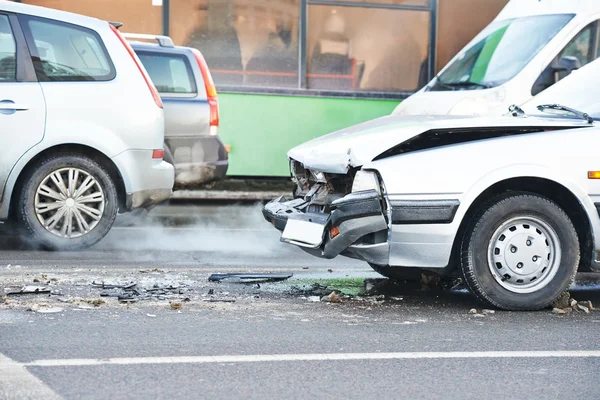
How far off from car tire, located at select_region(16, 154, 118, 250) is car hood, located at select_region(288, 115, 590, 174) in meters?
A: 2.42

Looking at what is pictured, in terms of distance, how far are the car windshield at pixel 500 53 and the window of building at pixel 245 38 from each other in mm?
2343

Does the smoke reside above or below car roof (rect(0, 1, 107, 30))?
below

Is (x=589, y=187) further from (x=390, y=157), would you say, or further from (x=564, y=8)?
(x=564, y=8)

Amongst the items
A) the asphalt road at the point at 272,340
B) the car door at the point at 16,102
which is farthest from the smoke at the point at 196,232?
the asphalt road at the point at 272,340

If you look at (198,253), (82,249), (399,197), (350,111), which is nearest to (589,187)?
(399,197)

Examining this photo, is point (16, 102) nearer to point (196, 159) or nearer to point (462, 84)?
point (196, 159)

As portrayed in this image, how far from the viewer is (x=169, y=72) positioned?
37.1 feet

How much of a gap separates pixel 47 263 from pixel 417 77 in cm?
799

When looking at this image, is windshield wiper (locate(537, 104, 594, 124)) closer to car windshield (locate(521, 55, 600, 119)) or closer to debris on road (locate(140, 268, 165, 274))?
car windshield (locate(521, 55, 600, 119))

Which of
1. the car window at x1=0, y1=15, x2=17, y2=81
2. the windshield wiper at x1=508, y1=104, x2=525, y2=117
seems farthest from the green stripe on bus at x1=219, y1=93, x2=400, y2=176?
the windshield wiper at x1=508, y1=104, x2=525, y2=117

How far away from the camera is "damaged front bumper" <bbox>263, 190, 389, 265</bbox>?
623 cm

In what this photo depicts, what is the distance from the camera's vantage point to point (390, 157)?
6.34 meters

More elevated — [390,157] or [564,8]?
[564,8]

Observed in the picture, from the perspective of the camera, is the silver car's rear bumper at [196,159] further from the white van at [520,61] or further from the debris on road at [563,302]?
the debris on road at [563,302]
